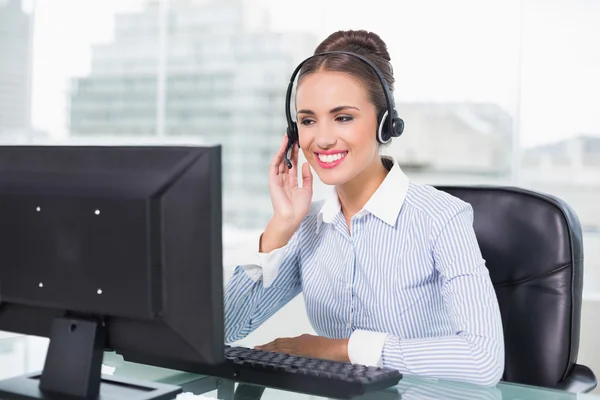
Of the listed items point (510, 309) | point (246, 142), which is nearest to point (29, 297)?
point (510, 309)

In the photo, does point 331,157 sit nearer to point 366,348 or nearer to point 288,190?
point 288,190

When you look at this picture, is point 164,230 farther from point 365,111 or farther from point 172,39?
point 172,39

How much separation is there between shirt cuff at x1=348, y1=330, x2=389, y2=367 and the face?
0.37 meters

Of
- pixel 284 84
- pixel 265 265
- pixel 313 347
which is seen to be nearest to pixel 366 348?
pixel 313 347

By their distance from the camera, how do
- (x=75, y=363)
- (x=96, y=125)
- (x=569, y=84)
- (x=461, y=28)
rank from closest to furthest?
(x=75, y=363) → (x=569, y=84) → (x=461, y=28) → (x=96, y=125)

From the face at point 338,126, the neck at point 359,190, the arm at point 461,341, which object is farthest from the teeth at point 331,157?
the arm at point 461,341

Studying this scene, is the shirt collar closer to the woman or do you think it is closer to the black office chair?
the woman

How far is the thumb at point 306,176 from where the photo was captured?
1706 millimetres

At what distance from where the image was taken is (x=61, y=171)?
3.62 feet

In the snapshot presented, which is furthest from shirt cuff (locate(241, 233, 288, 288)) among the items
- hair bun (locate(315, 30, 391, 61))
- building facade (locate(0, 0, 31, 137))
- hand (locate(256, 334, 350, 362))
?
building facade (locate(0, 0, 31, 137))

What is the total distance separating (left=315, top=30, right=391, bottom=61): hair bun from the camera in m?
1.71

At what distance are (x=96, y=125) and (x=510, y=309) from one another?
11.7ft

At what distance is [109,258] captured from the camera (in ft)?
3.47

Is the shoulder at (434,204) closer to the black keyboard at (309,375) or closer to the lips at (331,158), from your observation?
the lips at (331,158)
